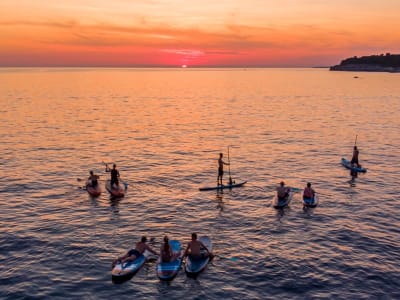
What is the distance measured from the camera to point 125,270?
20.7m

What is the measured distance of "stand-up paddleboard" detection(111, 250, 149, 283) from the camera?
806 inches

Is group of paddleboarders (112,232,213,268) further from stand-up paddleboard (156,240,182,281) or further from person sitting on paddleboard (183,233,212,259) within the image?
stand-up paddleboard (156,240,182,281)

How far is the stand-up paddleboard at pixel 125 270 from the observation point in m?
20.5

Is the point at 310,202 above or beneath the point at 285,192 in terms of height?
beneath

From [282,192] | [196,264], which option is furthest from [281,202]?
[196,264]

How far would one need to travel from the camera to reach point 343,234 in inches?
1046

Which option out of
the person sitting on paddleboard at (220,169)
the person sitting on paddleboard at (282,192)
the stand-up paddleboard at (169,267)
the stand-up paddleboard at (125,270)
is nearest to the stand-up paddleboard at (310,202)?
the person sitting on paddleboard at (282,192)

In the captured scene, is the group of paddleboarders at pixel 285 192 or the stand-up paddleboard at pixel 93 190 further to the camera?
the stand-up paddleboard at pixel 93 190

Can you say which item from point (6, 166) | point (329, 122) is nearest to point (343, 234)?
point (6, 166)

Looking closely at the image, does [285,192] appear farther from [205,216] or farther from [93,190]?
[93,190]

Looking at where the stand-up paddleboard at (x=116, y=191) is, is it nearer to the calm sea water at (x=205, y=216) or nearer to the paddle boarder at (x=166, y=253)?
the calm sea water at (x=205, y=216)

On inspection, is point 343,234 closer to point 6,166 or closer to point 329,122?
point 6,166

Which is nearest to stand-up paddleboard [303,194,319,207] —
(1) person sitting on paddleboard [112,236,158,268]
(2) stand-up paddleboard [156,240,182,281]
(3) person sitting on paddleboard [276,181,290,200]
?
(3) person sitting on paddleboard [276,181,290,200]

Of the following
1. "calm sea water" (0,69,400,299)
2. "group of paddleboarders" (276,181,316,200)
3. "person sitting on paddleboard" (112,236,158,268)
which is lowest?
"calm sea water" (0,69,400,299)
